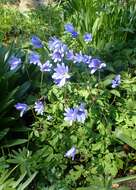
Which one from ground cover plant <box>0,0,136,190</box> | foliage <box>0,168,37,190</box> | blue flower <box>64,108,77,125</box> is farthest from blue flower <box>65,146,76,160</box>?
foliage <box>0,168,37,190</box>

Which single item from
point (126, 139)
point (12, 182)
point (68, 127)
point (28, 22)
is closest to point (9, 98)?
point (68, 127)

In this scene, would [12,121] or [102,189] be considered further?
[12,121]

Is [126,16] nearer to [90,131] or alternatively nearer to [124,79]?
[124,79]

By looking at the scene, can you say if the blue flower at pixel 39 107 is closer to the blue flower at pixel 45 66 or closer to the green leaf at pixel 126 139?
the blue flower at pixel 45 66

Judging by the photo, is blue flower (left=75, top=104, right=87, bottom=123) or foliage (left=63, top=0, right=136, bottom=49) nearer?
blue flower (left=75, top=104, right=87, bottom=123)

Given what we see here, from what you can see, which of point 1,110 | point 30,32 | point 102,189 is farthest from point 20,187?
Result: point 30,32

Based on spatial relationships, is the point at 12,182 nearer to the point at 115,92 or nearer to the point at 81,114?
the point at 81,114

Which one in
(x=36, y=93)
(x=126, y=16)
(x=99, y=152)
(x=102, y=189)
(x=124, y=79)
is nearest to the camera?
(x=102, y=189)

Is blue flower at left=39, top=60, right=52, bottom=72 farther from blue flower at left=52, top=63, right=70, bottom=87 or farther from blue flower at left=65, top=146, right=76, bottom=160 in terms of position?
blue flower at left=65, top=146, right=76, bottom=160
